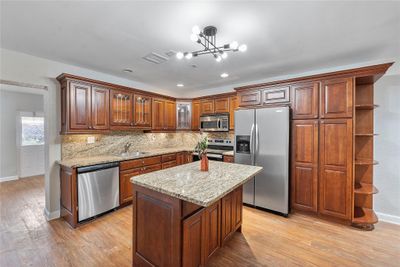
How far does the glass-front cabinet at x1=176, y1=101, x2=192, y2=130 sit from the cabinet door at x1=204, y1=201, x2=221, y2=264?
10.9 ft

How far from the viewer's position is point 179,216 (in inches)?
62.7

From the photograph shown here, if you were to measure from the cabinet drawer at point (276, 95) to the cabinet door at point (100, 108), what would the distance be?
3073mm

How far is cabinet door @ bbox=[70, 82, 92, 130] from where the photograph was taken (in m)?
3.06

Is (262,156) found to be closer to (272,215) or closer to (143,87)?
(272,215)

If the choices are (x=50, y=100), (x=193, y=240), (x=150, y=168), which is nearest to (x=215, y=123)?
(x=150, y=168)

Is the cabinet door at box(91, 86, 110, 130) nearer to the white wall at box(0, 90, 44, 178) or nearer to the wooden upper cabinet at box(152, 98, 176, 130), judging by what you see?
the wooden upper cabinet at box(152, 98, 176, 130)

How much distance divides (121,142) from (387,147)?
5092mm

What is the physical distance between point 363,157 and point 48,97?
18.1ft

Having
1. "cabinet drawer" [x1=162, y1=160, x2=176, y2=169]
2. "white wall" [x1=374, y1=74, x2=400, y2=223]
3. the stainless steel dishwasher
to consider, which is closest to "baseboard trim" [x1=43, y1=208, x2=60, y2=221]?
the stainless steel dishwasher

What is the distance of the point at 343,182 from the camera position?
2.91m

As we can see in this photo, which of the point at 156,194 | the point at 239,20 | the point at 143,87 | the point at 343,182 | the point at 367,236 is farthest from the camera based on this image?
the point at 143,87

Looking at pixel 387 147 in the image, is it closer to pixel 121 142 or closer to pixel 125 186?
pixel 125 186

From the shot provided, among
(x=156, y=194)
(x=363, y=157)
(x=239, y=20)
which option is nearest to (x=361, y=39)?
(x=239, y=20)

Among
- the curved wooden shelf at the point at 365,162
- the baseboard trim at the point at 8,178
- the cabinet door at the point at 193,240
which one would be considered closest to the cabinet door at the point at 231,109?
the curved wooden shelf at the point at 365,162
